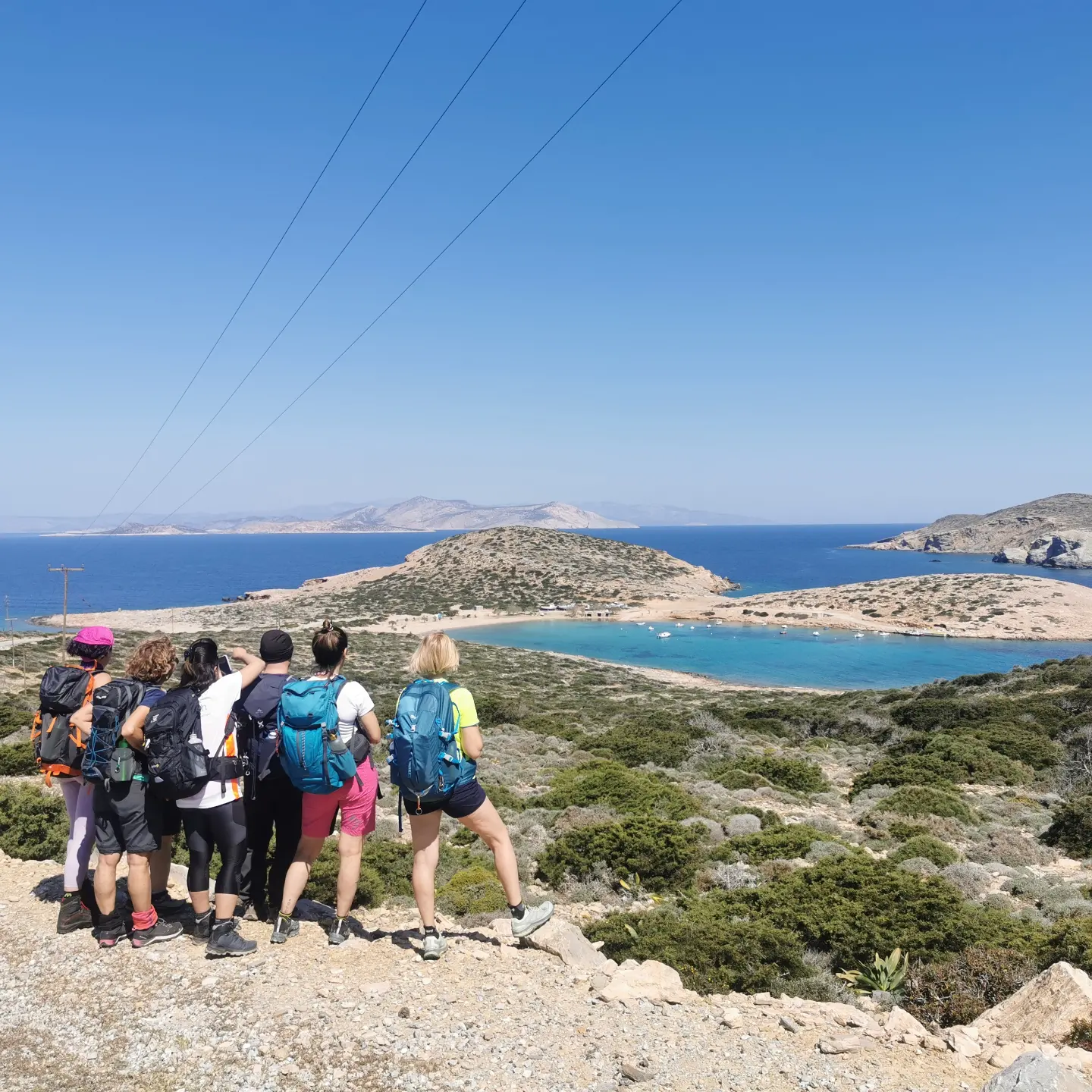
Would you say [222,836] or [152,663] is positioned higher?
[152,663]

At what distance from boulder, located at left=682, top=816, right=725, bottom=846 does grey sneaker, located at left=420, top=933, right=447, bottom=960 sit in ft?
14.5

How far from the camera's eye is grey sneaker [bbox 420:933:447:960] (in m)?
4.83

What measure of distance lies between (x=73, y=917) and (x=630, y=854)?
477 centimetres

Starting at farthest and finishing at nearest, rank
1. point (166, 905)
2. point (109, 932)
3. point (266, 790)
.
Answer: point (166, 905) → point (266, 790) → point (109, 932)

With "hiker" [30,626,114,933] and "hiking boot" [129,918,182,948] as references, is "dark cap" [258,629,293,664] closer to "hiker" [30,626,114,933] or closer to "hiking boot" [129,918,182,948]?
"hiker" [30,626,114,933]

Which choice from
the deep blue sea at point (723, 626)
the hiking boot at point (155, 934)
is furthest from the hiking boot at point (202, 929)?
the deep blue sea at point (723, 626)

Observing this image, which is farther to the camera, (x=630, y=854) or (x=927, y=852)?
(x=927, y=852)

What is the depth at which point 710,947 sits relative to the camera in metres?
5.28

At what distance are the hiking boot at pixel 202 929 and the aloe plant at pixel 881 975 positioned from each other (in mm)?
4351

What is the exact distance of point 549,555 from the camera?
88.1 meters

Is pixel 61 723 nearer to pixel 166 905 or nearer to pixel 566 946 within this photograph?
pixel 166 905

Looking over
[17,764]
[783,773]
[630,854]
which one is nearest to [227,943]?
[630,854]

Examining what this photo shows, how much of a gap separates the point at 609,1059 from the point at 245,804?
2.92 m

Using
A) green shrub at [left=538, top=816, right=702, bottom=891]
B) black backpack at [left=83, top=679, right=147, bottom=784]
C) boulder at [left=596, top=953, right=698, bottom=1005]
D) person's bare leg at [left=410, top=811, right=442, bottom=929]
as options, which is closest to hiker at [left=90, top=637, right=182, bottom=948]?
black backpack at [left=83, top=679, right=147, bottom=784]
